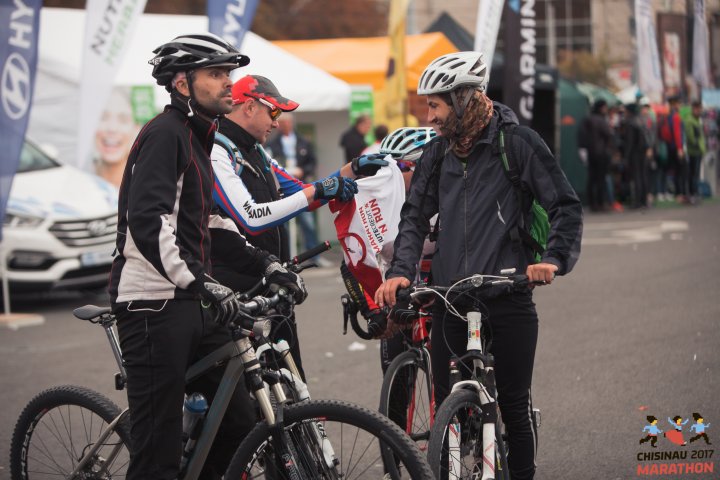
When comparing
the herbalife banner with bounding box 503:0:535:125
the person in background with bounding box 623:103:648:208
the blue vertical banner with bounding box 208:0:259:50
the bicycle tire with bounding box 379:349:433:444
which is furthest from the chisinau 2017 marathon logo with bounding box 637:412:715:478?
the person in background with bounding box 623:103:648:208

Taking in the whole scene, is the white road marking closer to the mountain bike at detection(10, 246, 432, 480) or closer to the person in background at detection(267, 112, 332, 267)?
the person in background at detection(267, 112, 332, 267)

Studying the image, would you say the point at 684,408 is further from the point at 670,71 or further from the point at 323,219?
the point at 670,71

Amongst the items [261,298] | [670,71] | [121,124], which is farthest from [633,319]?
[670,71]

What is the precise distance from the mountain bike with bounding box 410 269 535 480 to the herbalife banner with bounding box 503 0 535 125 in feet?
36.7

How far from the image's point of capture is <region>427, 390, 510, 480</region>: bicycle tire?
13.6ft

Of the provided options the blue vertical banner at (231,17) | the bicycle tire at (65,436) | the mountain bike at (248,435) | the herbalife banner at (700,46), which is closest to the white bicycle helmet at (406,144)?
the mountain bike at (248,435)

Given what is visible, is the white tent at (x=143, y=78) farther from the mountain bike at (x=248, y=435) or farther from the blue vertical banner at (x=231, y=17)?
the mountain bike at (x=248, y=435)

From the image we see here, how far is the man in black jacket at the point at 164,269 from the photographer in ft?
13.3

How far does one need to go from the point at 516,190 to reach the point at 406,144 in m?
1.19

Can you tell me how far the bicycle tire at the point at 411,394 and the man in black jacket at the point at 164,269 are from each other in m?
1.41

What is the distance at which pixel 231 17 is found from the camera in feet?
46.3

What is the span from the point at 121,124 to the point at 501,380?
1213 centimetres

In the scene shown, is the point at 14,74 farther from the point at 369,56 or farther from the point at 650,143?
the point at 650,143

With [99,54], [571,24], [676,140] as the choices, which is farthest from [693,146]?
[571,24]
